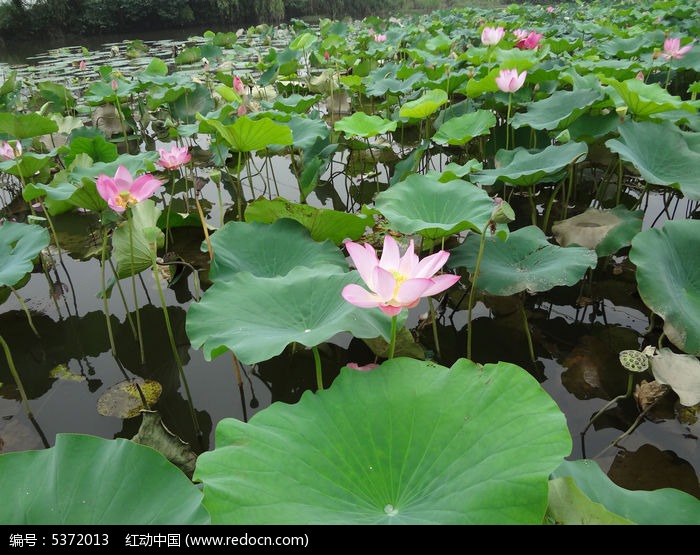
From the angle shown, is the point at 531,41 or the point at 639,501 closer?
the point at 639,501

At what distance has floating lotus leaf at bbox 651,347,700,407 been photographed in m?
1.19

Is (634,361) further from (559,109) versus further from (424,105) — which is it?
(424,105)

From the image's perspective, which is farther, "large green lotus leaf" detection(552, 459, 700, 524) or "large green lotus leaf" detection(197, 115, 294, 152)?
"large green lotus leaf" detection(197, 115, 294, 152)

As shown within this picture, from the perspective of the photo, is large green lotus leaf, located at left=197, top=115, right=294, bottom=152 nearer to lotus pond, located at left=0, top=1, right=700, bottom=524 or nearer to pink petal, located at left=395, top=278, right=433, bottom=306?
lotus pond, located at left=0, top=1, right=700, bottom=524

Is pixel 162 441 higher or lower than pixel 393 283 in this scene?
lower

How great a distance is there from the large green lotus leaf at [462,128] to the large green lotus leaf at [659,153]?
30.4 inches

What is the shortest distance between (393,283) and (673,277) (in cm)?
113

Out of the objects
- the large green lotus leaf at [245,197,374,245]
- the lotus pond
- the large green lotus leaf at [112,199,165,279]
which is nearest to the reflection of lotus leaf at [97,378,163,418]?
the lotus pond

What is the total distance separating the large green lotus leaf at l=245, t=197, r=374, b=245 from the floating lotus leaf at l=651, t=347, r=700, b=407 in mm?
1080

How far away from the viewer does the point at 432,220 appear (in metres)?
1.74

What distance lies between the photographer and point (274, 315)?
1.28 m

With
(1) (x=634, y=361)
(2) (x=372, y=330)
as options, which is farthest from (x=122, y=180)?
(1) (x=634, y=361)

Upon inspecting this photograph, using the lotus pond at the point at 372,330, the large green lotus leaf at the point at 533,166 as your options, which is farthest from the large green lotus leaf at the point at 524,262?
the large green lotus leaf at the point at 533,166

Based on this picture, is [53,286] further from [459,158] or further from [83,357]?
[459,158]
